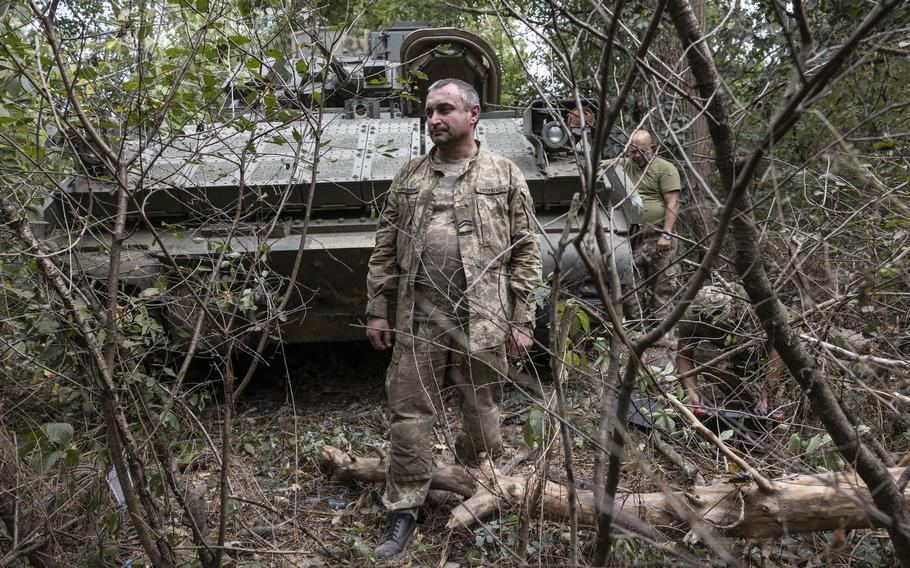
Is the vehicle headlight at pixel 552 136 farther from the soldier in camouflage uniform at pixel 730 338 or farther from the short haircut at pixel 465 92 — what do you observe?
the short haircut at pixel 465 92

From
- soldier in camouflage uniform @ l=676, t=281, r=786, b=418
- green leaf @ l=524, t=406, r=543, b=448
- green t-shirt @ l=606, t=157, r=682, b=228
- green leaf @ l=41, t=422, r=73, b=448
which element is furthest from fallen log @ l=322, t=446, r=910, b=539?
green t-shirt @ l=606, t=157, r=682, b=228

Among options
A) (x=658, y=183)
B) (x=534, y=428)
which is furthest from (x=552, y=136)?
(x=534, y=428)

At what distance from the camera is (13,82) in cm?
347

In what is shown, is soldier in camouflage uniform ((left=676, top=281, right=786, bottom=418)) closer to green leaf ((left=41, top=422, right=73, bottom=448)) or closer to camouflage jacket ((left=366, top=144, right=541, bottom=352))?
camouflage jacket ((left=366, top=144, right=541, bottom=352))

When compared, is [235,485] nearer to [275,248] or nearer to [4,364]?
[4,364]

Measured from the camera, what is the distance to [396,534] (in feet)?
11.1

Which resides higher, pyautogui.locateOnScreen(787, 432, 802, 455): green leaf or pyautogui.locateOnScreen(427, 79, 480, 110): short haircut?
pyautogui.locateOnScreen(427, 79, 480, 110): short haircut

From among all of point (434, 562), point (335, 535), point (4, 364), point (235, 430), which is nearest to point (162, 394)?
point (4, 364)

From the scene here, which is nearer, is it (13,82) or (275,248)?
(13,82)

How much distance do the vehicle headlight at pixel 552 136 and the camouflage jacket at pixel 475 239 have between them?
172 centimetres

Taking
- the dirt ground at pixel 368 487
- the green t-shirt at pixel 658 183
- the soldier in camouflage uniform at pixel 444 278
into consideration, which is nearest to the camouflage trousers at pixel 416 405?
the soldier in camouflage uniform at pixel 444 278

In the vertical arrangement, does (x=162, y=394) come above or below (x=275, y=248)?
below

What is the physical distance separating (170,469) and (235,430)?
238 centimetres

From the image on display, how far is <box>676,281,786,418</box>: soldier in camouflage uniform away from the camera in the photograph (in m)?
3.06
